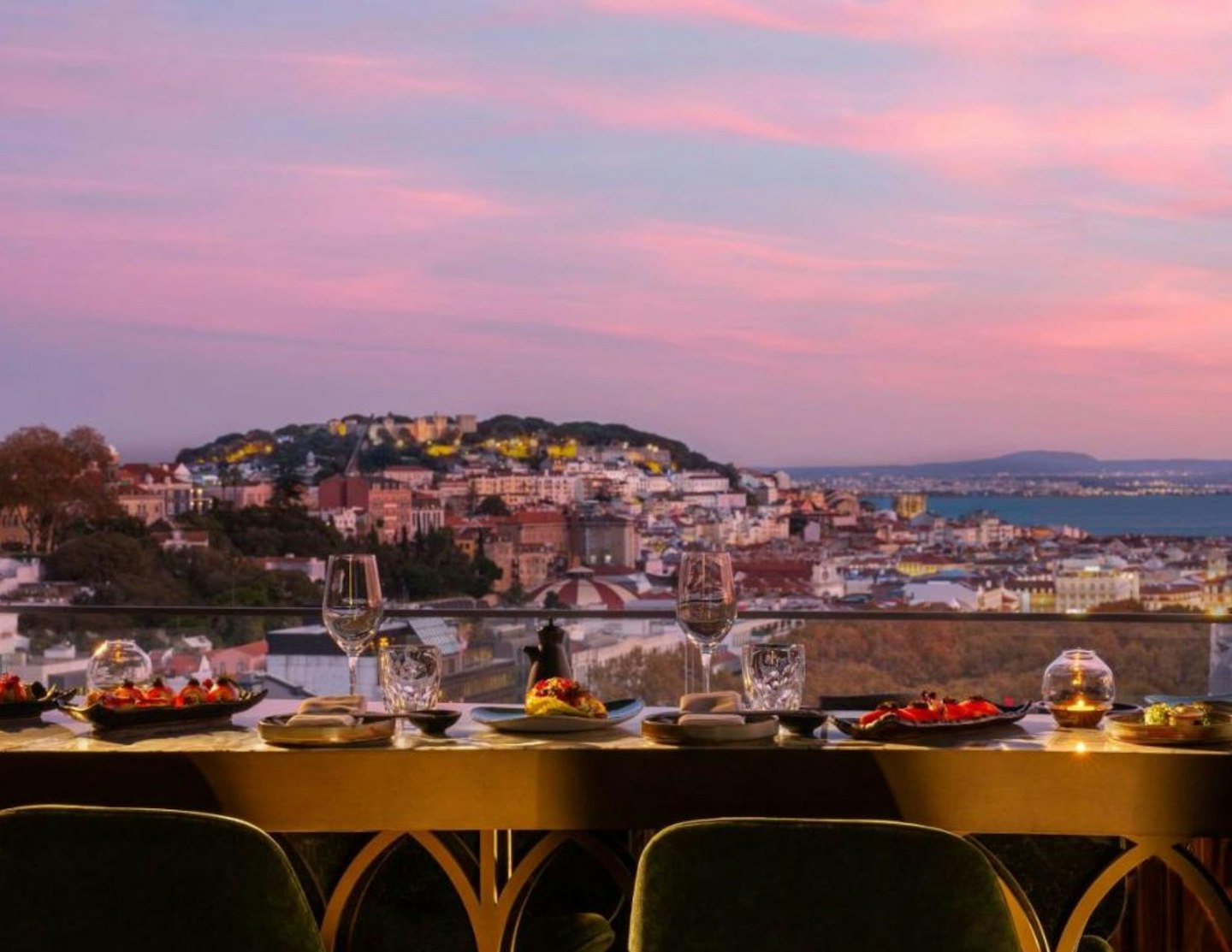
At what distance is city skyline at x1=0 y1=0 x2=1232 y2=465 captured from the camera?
400 inches

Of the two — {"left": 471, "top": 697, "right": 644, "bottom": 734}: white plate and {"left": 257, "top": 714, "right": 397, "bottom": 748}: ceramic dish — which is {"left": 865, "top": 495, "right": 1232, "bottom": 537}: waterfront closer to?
{"left": 471, "top": 697, "right": 644, "bottom": 734}: white plate

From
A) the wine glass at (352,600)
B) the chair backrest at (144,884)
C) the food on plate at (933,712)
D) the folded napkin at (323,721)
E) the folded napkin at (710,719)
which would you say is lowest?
the chair backrest at (144,884)

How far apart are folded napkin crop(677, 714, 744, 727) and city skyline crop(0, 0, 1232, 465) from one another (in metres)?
7.61

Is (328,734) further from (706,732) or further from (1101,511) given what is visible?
(1101,511)

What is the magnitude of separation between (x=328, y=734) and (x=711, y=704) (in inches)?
22.2

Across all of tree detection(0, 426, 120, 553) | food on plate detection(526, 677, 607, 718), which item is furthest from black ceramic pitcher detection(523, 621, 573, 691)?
tree detection(0, 426, 120, 553)

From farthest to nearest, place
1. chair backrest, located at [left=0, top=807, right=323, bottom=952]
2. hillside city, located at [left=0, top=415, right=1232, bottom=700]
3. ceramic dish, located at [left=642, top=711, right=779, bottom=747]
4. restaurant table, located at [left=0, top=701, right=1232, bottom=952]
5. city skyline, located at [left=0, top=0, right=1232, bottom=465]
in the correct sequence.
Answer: city skyline, located at [left=0, top=0, right=1232, bottom=465] → hillside city, located at [left=0, top=415, right=1232, bottom=700] → ceramic dish, located at [left=642, top=711, right=779, bottom=747] → restaurant table, located at [left=0, top=701, right=1232, bottom=952] → chair backrest, located at [left=0, top=807, right=323, bottom=952]

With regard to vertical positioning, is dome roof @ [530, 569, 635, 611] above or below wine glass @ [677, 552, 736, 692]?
below

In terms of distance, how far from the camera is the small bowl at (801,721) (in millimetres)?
2396

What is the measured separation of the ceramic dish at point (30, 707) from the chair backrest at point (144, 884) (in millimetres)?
706

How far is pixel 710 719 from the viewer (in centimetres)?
238

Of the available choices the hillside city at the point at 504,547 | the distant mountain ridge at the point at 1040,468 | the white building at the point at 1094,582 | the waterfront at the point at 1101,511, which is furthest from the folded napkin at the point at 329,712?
the distant mountain ridge at the point at 1040,468

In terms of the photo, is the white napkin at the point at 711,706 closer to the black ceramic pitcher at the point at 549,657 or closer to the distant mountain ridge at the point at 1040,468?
the black ceramic pitcher at the point at 549,657

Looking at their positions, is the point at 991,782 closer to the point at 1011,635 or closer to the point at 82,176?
the point at 1011,635
